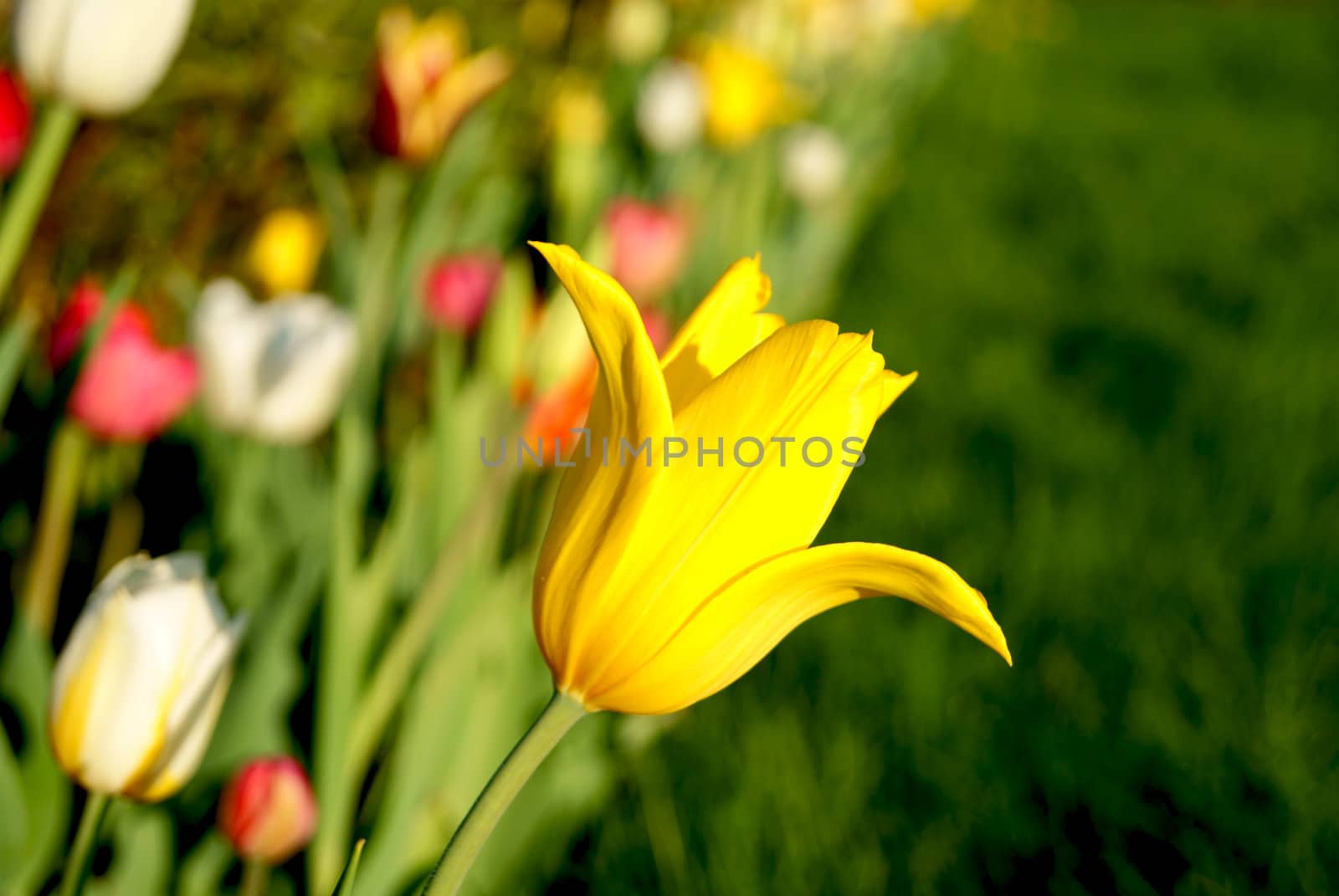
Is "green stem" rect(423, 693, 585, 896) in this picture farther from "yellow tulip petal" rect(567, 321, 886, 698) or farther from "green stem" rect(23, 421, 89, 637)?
"green stem" rect(23, 421, 89, 637)

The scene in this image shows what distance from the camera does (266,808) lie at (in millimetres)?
676

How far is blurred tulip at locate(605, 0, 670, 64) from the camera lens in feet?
7.51

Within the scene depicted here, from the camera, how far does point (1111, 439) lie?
2129mm

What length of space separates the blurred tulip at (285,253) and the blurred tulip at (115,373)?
1.29ft

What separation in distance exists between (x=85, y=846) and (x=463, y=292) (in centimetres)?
77

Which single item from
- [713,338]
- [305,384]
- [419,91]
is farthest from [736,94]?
[713,338]

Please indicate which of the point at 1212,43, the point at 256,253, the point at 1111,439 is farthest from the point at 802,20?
the point at 1212,43

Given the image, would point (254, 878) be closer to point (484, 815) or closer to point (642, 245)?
point (484, 815)

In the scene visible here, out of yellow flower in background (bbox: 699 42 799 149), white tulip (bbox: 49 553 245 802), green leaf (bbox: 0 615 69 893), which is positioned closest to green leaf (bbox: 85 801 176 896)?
green leaf (bbox: 0 615 69 893)

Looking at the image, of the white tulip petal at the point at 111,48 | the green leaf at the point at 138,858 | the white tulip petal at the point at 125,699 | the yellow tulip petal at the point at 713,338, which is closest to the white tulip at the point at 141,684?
the white tulip petal at the point at 125,699

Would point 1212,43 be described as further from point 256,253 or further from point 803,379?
point 803,379

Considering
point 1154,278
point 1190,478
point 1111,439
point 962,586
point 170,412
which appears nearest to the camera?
point 962,586

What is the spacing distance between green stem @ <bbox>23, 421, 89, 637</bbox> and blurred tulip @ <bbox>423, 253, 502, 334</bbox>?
0.41 m

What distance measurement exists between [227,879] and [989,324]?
225cm
